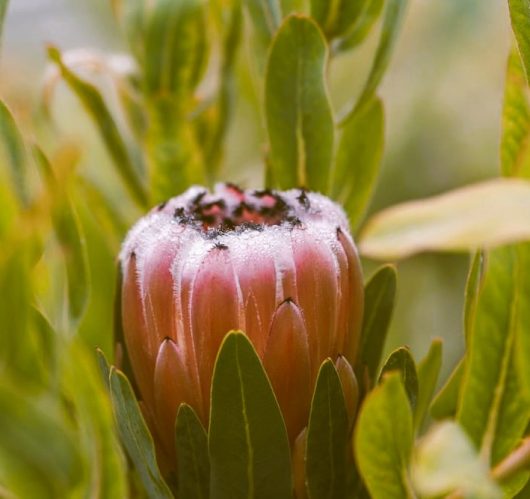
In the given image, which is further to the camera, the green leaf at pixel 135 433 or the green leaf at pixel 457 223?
the green leaf at pixel 135 433

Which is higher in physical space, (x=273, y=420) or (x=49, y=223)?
(x=49, y=223)

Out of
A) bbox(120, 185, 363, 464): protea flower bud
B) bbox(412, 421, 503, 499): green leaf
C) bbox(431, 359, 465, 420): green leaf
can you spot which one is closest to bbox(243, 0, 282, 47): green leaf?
bbox(120, 185, 363, 464): protea flower bud

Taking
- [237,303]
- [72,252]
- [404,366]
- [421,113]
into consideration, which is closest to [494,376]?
[404,366]

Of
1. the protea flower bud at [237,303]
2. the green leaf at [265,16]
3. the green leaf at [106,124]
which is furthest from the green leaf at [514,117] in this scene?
the green leaf at [106,124]

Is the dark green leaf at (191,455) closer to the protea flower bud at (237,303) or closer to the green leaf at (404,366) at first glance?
the protea flower bud at (237,303)

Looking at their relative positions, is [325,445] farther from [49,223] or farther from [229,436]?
[49,223]

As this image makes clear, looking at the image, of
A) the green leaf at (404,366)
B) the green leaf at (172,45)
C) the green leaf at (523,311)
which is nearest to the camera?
the green leaf at (523,311)

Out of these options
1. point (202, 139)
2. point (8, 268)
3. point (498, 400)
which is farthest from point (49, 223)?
point (202, 139)
